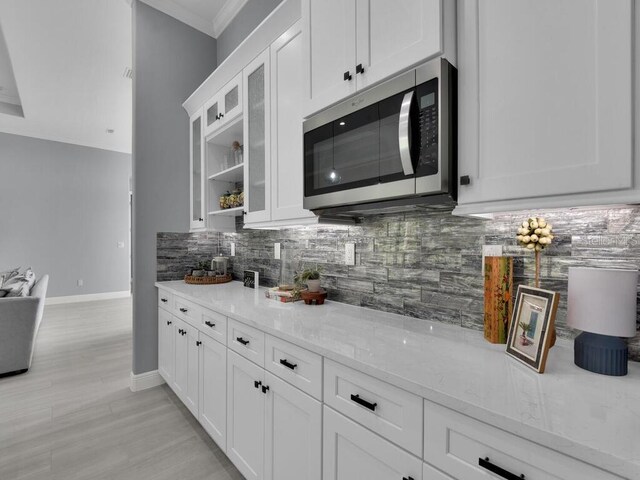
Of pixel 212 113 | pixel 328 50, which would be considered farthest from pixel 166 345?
pixel 328 50

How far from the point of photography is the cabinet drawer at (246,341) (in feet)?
4.79

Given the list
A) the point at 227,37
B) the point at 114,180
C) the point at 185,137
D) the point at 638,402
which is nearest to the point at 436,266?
the point at 638,402

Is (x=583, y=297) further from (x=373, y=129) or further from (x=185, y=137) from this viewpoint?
(x=185, y=137)

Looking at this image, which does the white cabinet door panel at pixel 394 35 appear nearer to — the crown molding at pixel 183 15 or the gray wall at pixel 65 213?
the crown molding at pixel 183 15

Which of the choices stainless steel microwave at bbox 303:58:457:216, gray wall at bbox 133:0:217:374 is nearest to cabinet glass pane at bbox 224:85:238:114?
gray wall at bbox 133:0:217:374

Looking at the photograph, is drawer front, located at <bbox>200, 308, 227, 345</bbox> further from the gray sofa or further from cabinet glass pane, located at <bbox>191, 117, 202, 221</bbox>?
the gray sofa

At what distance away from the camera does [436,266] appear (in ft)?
4.67

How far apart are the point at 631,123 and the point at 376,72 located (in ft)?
2.66

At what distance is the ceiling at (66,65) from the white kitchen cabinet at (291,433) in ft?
12.1

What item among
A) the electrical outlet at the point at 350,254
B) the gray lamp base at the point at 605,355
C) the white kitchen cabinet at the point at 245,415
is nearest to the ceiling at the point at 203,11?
the electrical outlet at the point at 350,254

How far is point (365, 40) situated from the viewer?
4.24 feet

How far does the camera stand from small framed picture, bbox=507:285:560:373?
86cm

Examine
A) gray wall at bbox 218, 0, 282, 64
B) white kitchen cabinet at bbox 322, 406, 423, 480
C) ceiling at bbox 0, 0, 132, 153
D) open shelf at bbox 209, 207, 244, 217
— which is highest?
ceiling at bbox 0, 0, 132, 153

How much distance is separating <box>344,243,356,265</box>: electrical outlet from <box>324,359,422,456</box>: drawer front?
2.58 feet
